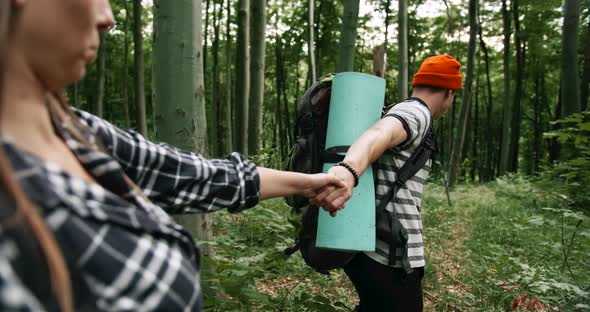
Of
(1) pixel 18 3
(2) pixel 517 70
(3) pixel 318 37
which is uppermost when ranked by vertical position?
(3) pixel 318 37

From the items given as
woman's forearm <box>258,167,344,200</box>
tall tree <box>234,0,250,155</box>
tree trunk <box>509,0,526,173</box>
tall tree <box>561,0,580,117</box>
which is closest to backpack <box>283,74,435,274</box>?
woman's forearm <box>258,167,344,200</box>

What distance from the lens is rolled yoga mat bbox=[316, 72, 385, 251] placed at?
2.12 metres

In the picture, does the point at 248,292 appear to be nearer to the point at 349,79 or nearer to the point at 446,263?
the point at 349,79

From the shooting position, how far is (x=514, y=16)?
16750mm

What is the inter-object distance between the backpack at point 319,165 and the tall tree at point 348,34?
4.12m

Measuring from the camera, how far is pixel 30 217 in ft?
2.43

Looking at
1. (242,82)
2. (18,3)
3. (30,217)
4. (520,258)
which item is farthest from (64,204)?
(242,82)

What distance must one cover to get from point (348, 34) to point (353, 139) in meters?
4.60

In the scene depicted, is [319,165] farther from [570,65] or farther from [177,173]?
[570,65]

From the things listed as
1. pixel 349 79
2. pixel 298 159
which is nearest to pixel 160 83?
pixel 298 159

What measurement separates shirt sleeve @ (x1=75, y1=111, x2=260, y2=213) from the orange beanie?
1.38 metres

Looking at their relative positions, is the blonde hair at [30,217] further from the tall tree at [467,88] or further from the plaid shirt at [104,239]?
the tall tree at [467,88]

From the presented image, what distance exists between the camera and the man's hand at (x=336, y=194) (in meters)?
2.01

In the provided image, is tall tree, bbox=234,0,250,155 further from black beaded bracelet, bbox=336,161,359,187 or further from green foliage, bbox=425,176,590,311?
black beaded bracelet, bbox=336,161,359,187
